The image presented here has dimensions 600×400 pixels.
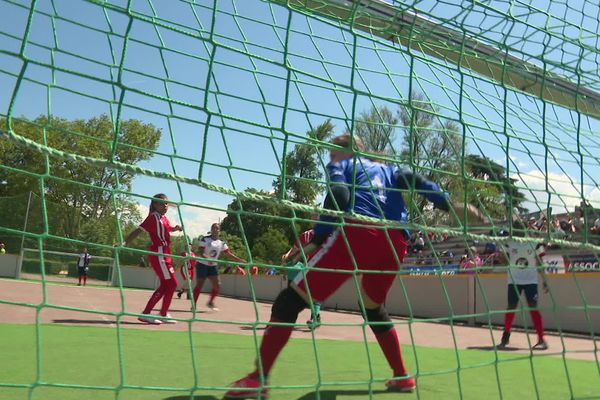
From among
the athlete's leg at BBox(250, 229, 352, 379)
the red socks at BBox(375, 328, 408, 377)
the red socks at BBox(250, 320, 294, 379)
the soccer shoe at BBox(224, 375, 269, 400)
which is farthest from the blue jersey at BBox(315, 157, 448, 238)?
the soccer shoe at BBox(224, 375, 269, 400)

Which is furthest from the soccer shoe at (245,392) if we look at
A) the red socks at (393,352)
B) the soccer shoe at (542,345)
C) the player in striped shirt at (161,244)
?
the soccer shoe at (542,345)

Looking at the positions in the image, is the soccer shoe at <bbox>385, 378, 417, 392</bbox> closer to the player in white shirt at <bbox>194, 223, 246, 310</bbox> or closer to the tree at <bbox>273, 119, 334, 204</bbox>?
the tree at <bbox>273, 119, 334, 204</bbox>

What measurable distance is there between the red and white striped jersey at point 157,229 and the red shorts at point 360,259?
3.61 metres

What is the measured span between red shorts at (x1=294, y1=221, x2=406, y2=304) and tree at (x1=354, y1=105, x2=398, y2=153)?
56 centimetres

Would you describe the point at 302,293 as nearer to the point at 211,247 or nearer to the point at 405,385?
the point at 405,385

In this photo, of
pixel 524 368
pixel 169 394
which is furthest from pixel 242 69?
pixel 524 368

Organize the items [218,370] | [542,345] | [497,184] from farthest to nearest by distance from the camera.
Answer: [542,345], [218,370], [497,184]

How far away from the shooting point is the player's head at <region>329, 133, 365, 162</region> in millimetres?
2759

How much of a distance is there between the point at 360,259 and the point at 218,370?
1.25 meters

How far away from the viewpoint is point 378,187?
119 inches

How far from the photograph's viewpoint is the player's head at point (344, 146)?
109 inches

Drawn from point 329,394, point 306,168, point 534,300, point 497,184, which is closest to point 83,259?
point 534,300

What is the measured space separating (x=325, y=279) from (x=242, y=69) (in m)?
1.31

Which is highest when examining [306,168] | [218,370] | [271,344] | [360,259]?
[306,168]
